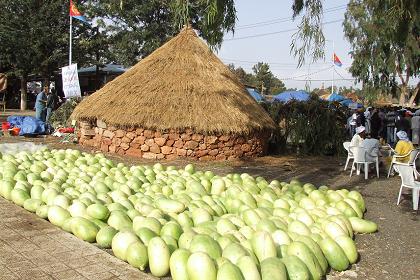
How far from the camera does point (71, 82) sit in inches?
818

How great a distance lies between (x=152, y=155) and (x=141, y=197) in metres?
7.83

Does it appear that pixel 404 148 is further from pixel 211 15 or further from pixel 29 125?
pixel 29 125

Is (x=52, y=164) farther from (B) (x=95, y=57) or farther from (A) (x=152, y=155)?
(B) (x=95, y=57)

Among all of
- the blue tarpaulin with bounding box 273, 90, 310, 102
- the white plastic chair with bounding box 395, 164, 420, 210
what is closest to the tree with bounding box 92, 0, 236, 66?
the blue tarpaulin with bounding box 273, 90, 310, 102

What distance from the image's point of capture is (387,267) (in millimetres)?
4672

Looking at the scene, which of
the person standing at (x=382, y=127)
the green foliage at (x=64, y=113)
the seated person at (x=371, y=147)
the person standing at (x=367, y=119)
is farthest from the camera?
the person standing at (x=367, y=119)

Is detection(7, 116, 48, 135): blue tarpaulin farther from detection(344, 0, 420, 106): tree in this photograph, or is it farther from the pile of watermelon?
detection(344, 0, 420, 106): tree

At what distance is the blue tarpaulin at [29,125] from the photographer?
1822 centimetres

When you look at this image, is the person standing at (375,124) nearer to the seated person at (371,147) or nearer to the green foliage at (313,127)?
the green foliage at (313,127)

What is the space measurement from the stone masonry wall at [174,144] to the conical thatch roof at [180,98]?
326mm

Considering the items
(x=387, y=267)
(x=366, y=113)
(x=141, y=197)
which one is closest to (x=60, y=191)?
(x=141, y=197)

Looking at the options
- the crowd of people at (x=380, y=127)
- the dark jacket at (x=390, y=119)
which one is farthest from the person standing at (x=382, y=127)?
the dark jacket at (x=390, y=119)

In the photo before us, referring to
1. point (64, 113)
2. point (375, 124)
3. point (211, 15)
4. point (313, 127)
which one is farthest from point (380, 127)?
point (211, 15)

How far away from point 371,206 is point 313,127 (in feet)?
28.8
